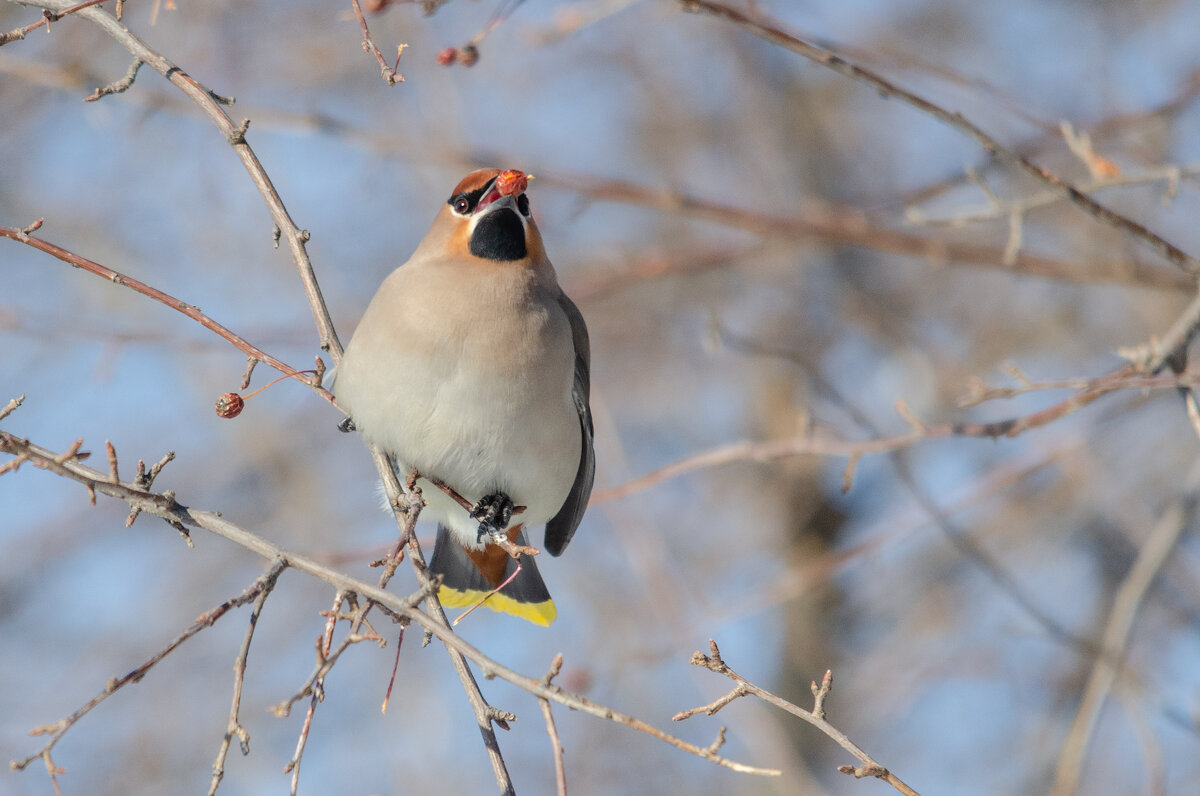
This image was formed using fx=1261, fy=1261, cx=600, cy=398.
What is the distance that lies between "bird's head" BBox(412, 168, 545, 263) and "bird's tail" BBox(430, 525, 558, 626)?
1.05 metres

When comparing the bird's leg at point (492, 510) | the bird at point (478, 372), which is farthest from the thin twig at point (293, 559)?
the bird's leg at point (492, 510)

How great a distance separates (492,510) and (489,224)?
949mm

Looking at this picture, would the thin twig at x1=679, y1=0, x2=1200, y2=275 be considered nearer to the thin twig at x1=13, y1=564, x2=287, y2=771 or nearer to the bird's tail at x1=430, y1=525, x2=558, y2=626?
the thin twig at x1=13, y1=564, x2=287, y2=771

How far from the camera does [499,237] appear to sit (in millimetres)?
4160

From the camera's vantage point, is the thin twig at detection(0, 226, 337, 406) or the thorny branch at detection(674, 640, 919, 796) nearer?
the thorny branch at detection(674, 640, 919, 796)

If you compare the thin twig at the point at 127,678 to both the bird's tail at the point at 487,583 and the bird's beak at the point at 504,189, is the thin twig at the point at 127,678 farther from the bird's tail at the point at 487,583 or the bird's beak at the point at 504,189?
the bird's tail at the point at 487,583

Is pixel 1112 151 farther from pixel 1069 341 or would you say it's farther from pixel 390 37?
pixel 390 37

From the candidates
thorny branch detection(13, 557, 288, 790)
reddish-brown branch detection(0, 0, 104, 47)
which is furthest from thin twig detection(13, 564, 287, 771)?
reddish-brown branch detection(0, 0, 104, 47)

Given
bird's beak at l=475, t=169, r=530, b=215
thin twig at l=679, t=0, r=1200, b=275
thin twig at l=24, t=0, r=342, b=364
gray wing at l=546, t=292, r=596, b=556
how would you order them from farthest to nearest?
gray wing at l=546, t=292, r=596, b=556
bird's beak at l=475, t=169, r=530, b=215
thin twig at l=679, t=0, r=1200, b=275
thin twig at l=24, t=0, r=342, b=364

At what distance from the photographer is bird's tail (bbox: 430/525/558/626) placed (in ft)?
15.2

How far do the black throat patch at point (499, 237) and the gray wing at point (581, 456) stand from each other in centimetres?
32

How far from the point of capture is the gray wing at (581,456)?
14.8ft

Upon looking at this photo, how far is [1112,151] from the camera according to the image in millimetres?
5535

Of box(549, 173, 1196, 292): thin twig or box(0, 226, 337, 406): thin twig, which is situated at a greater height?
box(549, 173, 1196, 292): thin twig
